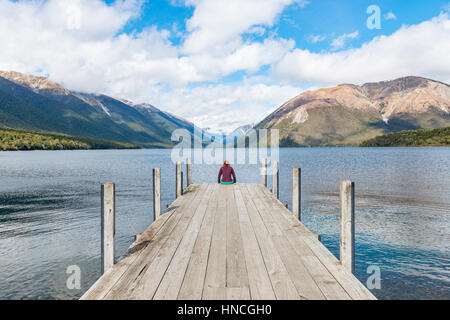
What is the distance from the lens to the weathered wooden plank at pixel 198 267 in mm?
4344

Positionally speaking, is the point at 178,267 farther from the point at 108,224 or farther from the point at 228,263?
the point at 108,224

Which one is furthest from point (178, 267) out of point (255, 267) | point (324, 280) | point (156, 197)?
point (156, 197)

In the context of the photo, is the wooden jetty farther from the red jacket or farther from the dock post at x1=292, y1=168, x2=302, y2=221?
the red jacket

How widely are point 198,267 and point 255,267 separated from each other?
104 centimetres

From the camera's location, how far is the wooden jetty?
→ 4410mm

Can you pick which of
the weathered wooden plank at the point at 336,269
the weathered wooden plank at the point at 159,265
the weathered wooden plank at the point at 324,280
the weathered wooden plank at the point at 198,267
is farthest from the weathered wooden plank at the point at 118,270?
the weathered wooden plank at the point at 336,269

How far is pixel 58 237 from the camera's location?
13.1 meters

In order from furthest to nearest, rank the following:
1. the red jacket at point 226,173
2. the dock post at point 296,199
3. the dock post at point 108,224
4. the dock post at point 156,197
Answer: the red jacket at point 226,173, the dock post at point 156,197, the dock post at point 296,199, the dock post at point 108,224

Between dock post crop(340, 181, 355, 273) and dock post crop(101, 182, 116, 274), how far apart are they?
447 cm

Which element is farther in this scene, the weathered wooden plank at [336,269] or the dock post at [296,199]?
the dock post at [296,199]

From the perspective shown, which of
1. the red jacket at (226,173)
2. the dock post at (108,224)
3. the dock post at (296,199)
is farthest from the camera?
the red jacket at (226,173)

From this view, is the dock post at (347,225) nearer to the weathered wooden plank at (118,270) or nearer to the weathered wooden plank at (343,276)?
the weathered wooden plank at (343,276)

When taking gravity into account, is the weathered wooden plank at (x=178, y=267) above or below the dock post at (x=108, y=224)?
below

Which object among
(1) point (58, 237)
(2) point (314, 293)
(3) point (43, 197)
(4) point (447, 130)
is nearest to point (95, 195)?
(3) point (43, 197)
